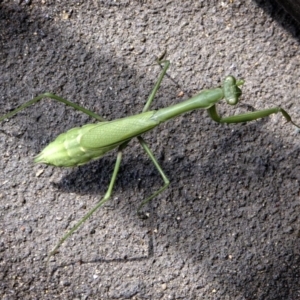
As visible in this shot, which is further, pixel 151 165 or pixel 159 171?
pixel 151 165

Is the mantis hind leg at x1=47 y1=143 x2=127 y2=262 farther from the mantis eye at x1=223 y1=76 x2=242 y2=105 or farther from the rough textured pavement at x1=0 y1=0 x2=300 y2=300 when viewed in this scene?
the mantis eye at x1=223 y1=76 x2=242 y2=105

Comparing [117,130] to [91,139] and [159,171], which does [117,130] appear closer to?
[91,139]

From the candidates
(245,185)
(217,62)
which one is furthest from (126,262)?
(217,62)

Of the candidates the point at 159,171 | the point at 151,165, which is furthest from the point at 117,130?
the point at 151,165

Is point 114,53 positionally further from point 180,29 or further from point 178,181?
point 178,181

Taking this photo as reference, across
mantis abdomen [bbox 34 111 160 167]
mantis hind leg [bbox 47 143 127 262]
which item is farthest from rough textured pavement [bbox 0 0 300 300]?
mantis abdomen [bbox 34 111 160 167]

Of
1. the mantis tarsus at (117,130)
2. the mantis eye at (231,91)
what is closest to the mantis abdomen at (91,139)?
the mantis tarsus at (117,130)

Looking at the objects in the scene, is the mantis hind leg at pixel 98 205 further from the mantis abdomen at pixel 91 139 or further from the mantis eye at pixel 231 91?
the mantis eye at pixel 231 91
